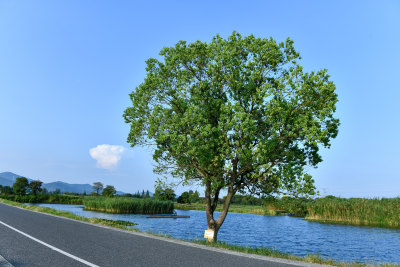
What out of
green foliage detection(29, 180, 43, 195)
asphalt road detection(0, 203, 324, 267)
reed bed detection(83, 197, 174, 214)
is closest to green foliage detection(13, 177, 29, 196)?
green foliage detection(29, 180, 43, 195)

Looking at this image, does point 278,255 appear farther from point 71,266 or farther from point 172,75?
point 172,75

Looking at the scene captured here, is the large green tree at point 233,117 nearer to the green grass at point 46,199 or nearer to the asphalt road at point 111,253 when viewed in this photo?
the asphalt road at point 111,253

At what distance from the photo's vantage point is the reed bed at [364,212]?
3784 cm

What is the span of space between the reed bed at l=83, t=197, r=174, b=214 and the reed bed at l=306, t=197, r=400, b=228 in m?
27.7

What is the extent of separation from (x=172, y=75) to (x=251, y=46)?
5.41 m

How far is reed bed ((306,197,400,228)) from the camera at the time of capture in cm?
3784

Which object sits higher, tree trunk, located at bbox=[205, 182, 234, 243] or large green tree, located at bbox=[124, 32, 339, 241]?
large green tree, located at bbox=[124, 32, 339, 241]

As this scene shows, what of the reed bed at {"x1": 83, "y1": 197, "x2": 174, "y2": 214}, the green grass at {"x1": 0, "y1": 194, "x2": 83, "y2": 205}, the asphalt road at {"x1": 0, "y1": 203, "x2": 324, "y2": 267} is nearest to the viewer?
the asphalt road at {"x1": 0, "y1": 203, "x2": 324, "y2": 267}

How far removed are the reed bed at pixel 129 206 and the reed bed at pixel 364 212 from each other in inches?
1089

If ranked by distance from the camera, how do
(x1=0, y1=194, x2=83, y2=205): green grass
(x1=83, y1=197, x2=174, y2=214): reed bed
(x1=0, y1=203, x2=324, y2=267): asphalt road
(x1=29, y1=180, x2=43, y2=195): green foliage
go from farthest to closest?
(x1=29, y1=180, x2=43, y2=195): green foliage → (x1=0, y1=194, x2=83, y2=205): green grass → (x1=83, y1=197, x2=174, y2=214): reed bed → (x1=0, y1=203, x2=324, y2=267): asphalt road

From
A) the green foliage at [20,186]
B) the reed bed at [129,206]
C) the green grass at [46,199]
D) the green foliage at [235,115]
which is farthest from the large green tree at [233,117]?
the green foliage at [20,186]

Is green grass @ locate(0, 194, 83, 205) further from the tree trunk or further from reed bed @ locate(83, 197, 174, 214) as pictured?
the tree trunk

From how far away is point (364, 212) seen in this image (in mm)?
39344

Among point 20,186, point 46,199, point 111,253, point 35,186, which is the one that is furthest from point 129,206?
point 35,186
